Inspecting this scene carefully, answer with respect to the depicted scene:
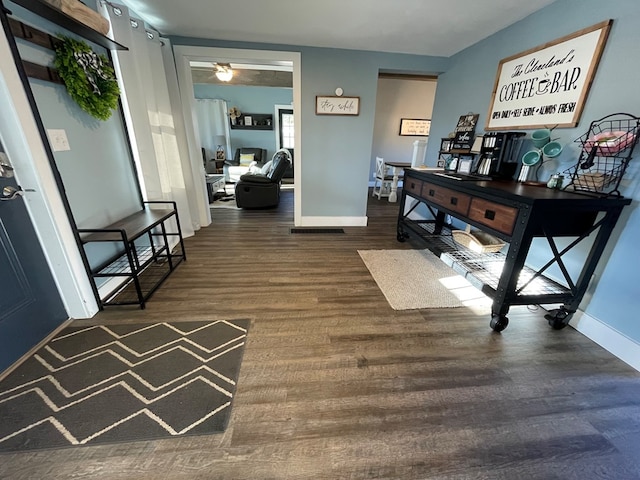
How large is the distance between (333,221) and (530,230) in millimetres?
2621

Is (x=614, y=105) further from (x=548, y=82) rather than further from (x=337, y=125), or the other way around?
(x=337, y=125)

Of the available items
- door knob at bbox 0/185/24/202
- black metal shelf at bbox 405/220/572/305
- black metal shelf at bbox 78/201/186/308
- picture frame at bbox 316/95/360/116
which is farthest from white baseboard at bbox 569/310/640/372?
door knob at bbox 0/185/24/202

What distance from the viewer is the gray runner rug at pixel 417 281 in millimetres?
2137

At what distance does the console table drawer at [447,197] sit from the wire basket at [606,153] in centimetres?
62

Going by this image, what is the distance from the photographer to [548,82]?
6.69 ft

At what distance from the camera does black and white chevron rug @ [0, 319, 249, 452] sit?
117 cm

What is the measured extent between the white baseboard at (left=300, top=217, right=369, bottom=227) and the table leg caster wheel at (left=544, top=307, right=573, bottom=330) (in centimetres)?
246

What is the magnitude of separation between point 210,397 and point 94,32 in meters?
2.53

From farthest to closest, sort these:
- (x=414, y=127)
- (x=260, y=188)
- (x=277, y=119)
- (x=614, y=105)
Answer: (x=277, y=119), (x=414, y=127), (x=260, y=188), (x=614, y=105)

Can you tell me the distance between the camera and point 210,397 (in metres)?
1.32

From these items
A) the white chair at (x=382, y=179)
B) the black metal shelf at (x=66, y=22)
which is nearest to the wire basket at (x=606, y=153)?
the black metal shelf at (x=66, y=22)

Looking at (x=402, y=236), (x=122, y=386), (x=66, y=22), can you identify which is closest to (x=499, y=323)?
(x=402, y=236)

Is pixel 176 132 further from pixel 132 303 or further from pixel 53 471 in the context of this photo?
pixel 53 471

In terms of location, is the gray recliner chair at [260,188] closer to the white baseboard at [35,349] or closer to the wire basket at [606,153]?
the white baseboard at [35,349]
